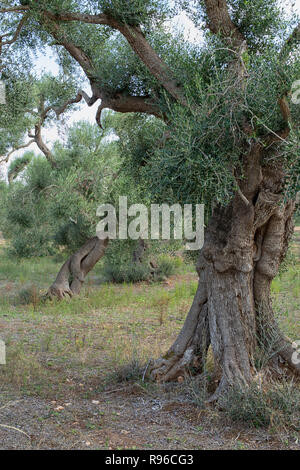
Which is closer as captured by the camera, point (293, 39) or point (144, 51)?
point (293, 39)

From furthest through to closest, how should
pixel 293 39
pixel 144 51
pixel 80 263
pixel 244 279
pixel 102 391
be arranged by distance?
pixel 80 263, pixel 102 391, pixel 144 51, pixel 244 279, pixel 293 39

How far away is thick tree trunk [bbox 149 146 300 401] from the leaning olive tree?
12mm

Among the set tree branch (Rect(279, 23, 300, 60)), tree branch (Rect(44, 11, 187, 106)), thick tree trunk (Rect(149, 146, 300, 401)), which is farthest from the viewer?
tree branch (Rect(44, 11, 187, 106))

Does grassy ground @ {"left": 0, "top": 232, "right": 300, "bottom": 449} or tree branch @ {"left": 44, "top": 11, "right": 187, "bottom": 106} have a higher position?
tree branch @ {"left": 44, "top": 11, "right": 187, "bottom": 106}

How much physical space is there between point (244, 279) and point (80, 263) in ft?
26.1

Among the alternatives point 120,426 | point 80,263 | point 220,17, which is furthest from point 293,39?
point 80,263

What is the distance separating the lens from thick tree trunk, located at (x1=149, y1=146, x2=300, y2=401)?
533 cm

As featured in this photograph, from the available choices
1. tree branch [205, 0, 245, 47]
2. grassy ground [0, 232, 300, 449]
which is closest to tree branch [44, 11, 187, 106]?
tree branch [205, 0, 245, 47]

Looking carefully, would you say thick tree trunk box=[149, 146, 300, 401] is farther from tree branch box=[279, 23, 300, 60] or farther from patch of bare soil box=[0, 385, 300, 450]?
tree branch box=[279, 23, 300, 60]

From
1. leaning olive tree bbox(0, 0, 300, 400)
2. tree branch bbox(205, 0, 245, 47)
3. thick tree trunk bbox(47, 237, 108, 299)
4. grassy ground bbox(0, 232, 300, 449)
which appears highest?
tree branch bbox(205, 0, 245, 47)

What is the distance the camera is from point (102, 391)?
6.05 m

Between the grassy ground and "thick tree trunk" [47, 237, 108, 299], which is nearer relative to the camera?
the grassy ground

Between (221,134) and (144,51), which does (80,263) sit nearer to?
(144,51)

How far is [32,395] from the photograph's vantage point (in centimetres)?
586
